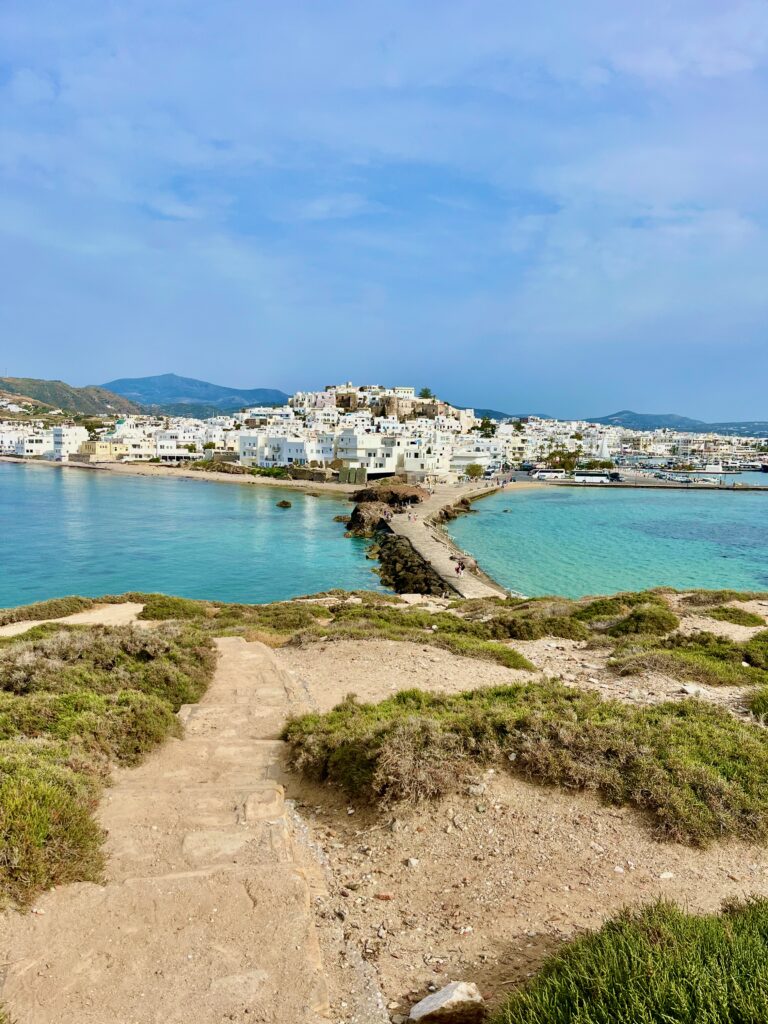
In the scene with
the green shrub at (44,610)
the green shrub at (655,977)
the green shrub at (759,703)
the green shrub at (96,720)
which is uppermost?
the green shrub at (655,977)

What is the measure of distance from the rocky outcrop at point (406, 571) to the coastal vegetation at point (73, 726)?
1729cm

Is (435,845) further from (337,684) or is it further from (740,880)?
(337,684)

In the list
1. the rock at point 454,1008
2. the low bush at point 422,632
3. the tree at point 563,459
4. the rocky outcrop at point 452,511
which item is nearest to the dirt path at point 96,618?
the low bush at point 422,632

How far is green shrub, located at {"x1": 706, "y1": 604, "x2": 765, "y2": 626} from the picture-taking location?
15578mm

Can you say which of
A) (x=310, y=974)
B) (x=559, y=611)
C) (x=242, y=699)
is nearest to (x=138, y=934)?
(x=310, y=974)

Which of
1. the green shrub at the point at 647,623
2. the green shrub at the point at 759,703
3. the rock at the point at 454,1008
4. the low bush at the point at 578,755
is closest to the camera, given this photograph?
the rock at the point at 454,1008

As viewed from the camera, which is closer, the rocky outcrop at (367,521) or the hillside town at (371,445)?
the rocky outcrop at (367,521)

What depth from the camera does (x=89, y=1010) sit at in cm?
310

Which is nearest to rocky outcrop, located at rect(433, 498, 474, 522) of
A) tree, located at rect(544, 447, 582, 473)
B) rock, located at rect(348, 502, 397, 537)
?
rock, located at rect(348, 502, 397, 537)

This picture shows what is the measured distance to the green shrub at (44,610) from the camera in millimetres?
18234

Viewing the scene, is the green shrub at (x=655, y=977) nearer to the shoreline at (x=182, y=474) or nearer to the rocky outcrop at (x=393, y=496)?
the rocky outcrop at (x=393, y=496)

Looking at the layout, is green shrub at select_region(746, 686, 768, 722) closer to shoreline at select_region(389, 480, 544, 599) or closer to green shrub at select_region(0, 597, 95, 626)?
shoreline at select_region(389, 480, 544, 599)

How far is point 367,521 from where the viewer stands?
155 ft

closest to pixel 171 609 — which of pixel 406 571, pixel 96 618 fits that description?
pixel 96 618
